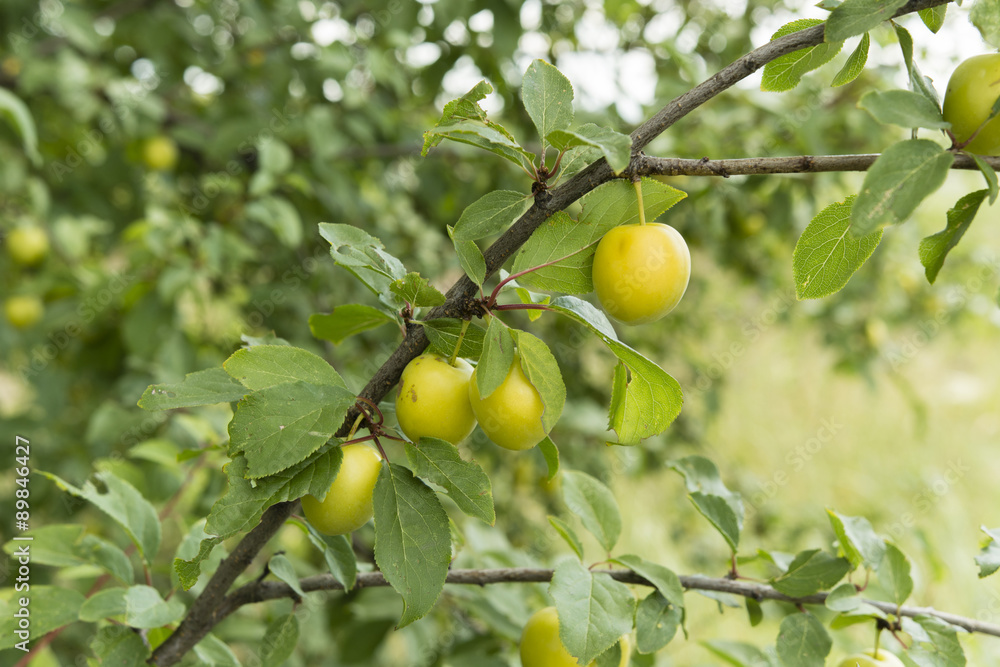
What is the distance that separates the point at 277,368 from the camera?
58 cm

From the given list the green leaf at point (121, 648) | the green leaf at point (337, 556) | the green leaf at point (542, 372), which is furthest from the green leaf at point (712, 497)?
the green leaf at point (121, 648)

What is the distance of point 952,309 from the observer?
2447 mm

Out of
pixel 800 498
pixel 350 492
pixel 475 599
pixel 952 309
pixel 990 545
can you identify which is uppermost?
pixel 350 492

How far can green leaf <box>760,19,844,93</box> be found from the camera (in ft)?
1.87

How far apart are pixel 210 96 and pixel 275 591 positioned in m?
1.87

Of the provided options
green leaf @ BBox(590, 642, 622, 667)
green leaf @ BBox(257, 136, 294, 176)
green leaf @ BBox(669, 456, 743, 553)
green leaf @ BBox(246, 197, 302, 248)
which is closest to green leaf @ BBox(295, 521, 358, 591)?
green leaf @ BBox(590, 642, 622, 667)

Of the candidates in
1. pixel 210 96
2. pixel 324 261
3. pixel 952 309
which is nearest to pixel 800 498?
pixel 952 309

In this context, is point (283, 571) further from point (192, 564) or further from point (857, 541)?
point (857, 541)

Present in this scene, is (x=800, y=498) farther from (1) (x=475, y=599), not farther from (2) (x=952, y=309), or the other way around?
(1) (x=475, y=599)

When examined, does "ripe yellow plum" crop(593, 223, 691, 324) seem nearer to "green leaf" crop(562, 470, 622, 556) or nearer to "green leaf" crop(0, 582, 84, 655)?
"green leaf" crop(562, 470, 622, 556)

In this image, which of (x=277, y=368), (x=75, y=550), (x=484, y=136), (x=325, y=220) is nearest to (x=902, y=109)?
(x=484, y=136)

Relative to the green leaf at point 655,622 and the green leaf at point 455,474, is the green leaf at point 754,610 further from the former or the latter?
the green leaf at point 455,474

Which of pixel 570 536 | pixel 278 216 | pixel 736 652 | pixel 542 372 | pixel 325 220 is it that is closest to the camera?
pixel 542 372

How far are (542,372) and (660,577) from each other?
280 mm
